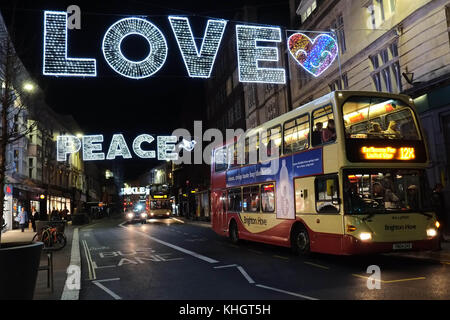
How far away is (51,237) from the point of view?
1583 cm

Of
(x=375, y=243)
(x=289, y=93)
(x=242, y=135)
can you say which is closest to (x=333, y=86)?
(x=289, y=93)

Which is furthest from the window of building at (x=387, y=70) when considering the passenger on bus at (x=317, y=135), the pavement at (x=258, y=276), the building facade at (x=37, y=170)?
the building facade at (x=37, y=170)

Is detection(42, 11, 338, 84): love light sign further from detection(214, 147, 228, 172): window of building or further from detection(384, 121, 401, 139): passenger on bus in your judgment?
detection(384, 121, 401, 139): passenger on bus

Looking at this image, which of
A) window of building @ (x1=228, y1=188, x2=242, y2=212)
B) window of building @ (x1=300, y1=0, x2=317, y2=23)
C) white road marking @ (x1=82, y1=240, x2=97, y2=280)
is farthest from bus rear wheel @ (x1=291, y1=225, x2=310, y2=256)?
window of building @ (x1=300, y1=0, x2=317, y2=23)

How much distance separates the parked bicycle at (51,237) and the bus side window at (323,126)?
10.6 metres

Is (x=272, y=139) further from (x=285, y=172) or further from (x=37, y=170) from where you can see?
(x=37, y=170)

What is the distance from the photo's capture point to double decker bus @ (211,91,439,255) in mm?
9555

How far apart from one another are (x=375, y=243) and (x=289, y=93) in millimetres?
20754

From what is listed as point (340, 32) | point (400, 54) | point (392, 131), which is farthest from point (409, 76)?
point (392, 131)

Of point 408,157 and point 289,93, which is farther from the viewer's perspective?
point 289,93

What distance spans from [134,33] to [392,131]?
799 centimetres

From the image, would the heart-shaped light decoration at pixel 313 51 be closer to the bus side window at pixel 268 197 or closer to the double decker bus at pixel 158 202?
the bus side window at pixel 268 197

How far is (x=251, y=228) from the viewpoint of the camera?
Result: 1509 cm
